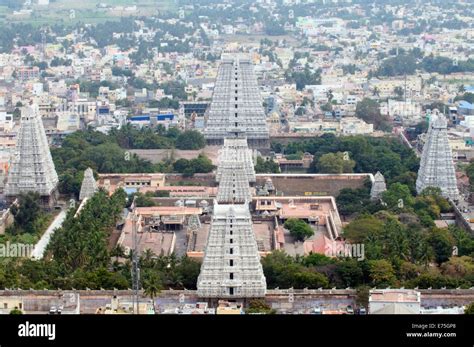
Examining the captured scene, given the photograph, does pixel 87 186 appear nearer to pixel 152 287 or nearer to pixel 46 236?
pixel 46 236

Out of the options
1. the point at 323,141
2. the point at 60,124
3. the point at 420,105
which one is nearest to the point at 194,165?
the point at 323,141

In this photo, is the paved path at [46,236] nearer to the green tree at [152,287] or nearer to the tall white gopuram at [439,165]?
the green tree at [152,287]

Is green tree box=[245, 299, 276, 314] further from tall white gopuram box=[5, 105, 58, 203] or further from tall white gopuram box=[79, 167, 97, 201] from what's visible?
tall white gopuram box=[5, 105, 58, 203]

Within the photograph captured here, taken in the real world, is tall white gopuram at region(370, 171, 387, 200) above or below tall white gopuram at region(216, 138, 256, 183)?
below
